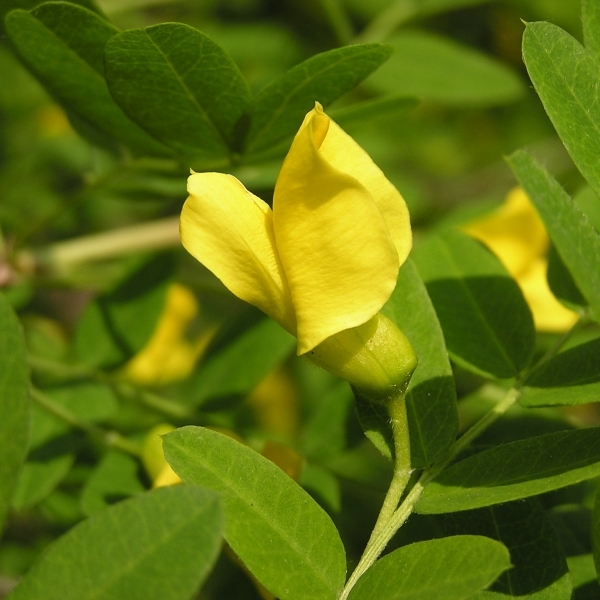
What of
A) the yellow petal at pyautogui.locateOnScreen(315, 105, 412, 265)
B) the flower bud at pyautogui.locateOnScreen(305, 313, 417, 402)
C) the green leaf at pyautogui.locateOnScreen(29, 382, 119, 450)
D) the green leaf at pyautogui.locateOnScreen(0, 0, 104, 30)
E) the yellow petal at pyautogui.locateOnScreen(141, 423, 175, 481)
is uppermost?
the green leaf at pyautogui.locateOnScreen(0, 0, 104, 30)

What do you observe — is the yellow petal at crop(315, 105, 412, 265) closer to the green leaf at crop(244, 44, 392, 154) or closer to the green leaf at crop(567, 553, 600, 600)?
the green leaf at crop(244, 44, 392, 154)

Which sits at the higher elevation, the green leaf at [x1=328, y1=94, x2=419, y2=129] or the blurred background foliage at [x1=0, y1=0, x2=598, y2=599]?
the green leaf at [x1=328, y1=94, x2=419, y2=129]

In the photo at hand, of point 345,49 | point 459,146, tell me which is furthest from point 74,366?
point 459,146

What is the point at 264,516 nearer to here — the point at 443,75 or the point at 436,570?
the point at 436,570

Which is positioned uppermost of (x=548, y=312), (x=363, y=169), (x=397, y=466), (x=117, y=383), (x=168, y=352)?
(x=363, y=169)

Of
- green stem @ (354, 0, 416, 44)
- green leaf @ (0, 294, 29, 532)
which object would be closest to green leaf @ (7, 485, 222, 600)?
green leaf @ (0, 294, 29, 532)

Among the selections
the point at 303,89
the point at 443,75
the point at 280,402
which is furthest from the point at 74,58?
the point at 280,402

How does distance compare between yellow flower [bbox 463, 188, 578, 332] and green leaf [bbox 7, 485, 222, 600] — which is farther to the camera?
yellow flower [bbox 463, 188, 578, 332]
